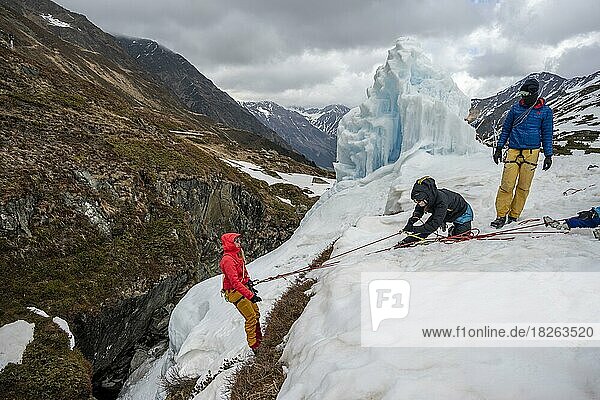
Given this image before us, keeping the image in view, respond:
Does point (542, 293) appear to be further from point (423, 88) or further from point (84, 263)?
point (84, 263)

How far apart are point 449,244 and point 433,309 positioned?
3256mm

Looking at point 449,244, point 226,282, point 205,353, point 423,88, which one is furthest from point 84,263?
point 423,88

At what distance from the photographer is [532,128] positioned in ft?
27.2

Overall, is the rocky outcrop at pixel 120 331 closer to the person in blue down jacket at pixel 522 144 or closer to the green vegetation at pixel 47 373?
the green vegetation at pixel 47 373

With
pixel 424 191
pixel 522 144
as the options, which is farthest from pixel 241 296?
pixel 522 144

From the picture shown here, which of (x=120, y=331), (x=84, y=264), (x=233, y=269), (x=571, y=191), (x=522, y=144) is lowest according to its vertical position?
(x=120, y=331)

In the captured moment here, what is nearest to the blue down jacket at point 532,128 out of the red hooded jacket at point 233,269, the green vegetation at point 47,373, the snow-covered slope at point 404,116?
the red hooded jacket at point 233,269

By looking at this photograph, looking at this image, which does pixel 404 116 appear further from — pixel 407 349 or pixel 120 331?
pixel 120 331

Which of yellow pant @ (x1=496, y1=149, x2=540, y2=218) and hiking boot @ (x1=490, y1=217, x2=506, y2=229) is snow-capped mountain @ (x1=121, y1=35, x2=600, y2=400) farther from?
yellow pant @ (x1=496, y1=149, x2=540, y2=218)

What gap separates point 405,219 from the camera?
1161 cm

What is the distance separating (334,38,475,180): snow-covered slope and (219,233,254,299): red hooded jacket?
1429 cm

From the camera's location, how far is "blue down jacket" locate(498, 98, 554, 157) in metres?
8.20

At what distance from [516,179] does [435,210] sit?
2340 mm

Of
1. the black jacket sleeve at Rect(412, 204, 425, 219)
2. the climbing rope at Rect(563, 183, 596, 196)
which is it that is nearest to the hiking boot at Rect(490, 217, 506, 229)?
the black jacket sleeve at Rect(412, 204, 425, 219)
